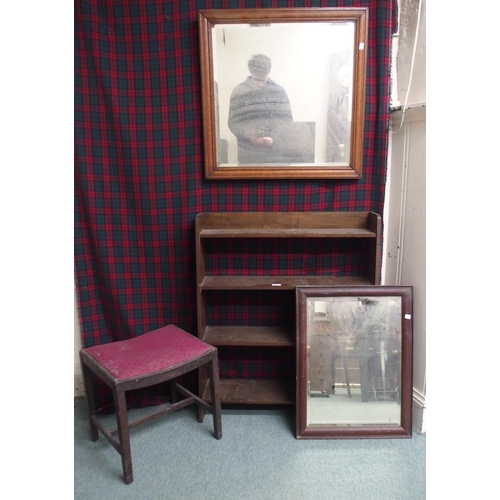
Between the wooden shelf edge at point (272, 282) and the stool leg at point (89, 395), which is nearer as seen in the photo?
the stool leg at point (89, 395)

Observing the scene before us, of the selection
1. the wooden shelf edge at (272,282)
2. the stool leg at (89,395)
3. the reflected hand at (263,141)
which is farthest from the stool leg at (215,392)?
the reflected hand at (263,141)

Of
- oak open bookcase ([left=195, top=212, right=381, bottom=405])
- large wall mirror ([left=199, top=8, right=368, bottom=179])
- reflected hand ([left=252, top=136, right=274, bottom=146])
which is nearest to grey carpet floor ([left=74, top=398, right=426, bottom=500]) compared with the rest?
oak open bookcase ([left=195, top=212, right=381, bottom=405])

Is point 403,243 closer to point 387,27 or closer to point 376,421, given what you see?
point 376,421

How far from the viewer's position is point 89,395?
1.94m

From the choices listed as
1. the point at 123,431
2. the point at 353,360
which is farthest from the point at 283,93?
the point at 123,431

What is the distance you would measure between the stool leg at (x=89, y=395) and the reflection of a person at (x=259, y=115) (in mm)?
1225

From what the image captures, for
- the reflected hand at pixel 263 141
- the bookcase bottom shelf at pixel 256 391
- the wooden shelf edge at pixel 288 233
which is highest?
the reflected hand at pixel 263 141

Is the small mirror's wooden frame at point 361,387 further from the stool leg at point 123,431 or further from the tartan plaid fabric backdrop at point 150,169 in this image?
the stool leg at point 123,431

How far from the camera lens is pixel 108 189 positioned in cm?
A: 211

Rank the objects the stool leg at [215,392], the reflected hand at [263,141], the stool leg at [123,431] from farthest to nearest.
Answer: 1. the reflected hand at [263,141]
2. the stool leg at [215,392]
3. the stool leg at [123,431]

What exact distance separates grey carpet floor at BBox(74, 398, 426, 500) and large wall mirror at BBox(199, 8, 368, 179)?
126 centimetres

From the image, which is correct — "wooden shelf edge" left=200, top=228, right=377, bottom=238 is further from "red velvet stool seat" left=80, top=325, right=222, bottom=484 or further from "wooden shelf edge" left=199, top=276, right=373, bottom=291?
"red velvet stool seat" left=80, top=325, right=222, bottom=484

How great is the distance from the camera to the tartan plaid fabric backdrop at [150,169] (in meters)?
1.98

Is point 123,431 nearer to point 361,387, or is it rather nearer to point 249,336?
point 249,336
